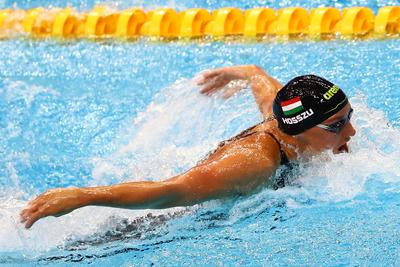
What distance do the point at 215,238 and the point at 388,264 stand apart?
716 millimetres

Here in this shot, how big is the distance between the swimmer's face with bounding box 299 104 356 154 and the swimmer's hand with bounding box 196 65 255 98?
781 mm

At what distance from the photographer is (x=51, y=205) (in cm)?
275

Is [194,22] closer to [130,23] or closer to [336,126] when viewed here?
[130,23]

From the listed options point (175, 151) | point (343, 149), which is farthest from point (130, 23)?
point (343, 149)

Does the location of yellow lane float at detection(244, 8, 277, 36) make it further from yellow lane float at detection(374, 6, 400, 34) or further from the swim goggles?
the swim goggles

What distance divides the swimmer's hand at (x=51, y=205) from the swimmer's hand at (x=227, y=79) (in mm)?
1465

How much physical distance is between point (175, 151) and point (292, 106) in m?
1.26

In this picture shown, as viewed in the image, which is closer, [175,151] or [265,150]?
[265,150]

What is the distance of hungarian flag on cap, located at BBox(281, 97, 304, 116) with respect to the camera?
3.33 metres

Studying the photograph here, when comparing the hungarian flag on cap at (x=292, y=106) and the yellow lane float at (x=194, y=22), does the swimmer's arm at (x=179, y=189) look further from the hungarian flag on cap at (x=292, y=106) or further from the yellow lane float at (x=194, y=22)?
the yellow lane float at (x=194, y=22)

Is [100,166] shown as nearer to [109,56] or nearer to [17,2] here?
[109,56]

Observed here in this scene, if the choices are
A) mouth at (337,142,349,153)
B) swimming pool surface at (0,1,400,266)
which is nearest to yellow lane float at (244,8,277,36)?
swimming pool surface at (0,1,400,266)

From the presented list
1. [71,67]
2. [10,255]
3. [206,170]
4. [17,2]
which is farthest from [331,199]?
[17,2]

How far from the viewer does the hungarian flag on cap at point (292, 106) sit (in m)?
3.33
